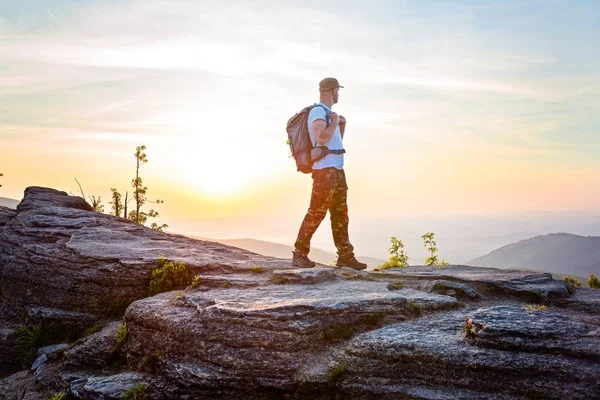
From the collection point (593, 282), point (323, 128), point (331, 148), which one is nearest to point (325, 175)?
point (331, 148)

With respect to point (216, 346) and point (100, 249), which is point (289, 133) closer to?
point (216, 346)

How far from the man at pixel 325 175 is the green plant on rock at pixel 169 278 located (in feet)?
11.9

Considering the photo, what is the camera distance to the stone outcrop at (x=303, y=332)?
28.4ft

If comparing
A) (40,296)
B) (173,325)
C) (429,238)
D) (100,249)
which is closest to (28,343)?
(40,296)

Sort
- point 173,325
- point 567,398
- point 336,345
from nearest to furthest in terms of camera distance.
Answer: point 567,398, point 336,345, point 173,325

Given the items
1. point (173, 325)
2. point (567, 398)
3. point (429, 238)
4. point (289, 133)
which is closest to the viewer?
point (567, 398)

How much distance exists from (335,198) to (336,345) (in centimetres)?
635

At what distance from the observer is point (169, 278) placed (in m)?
14.9

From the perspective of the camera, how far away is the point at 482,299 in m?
12.6

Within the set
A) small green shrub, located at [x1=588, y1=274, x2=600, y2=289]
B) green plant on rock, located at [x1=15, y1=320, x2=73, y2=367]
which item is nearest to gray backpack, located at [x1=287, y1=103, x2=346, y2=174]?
green plant on rock, located at [x1=15, y1=320, x2=73, y2=367]

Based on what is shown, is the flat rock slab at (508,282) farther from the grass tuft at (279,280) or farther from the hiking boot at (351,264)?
the grass tuft at (279,280)

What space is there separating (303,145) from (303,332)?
21.0 feet

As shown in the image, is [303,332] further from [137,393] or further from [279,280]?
[137,393]

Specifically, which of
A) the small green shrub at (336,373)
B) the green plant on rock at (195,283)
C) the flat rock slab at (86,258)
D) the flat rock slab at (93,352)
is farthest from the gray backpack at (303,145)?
the flat rock slab at (93,352)
